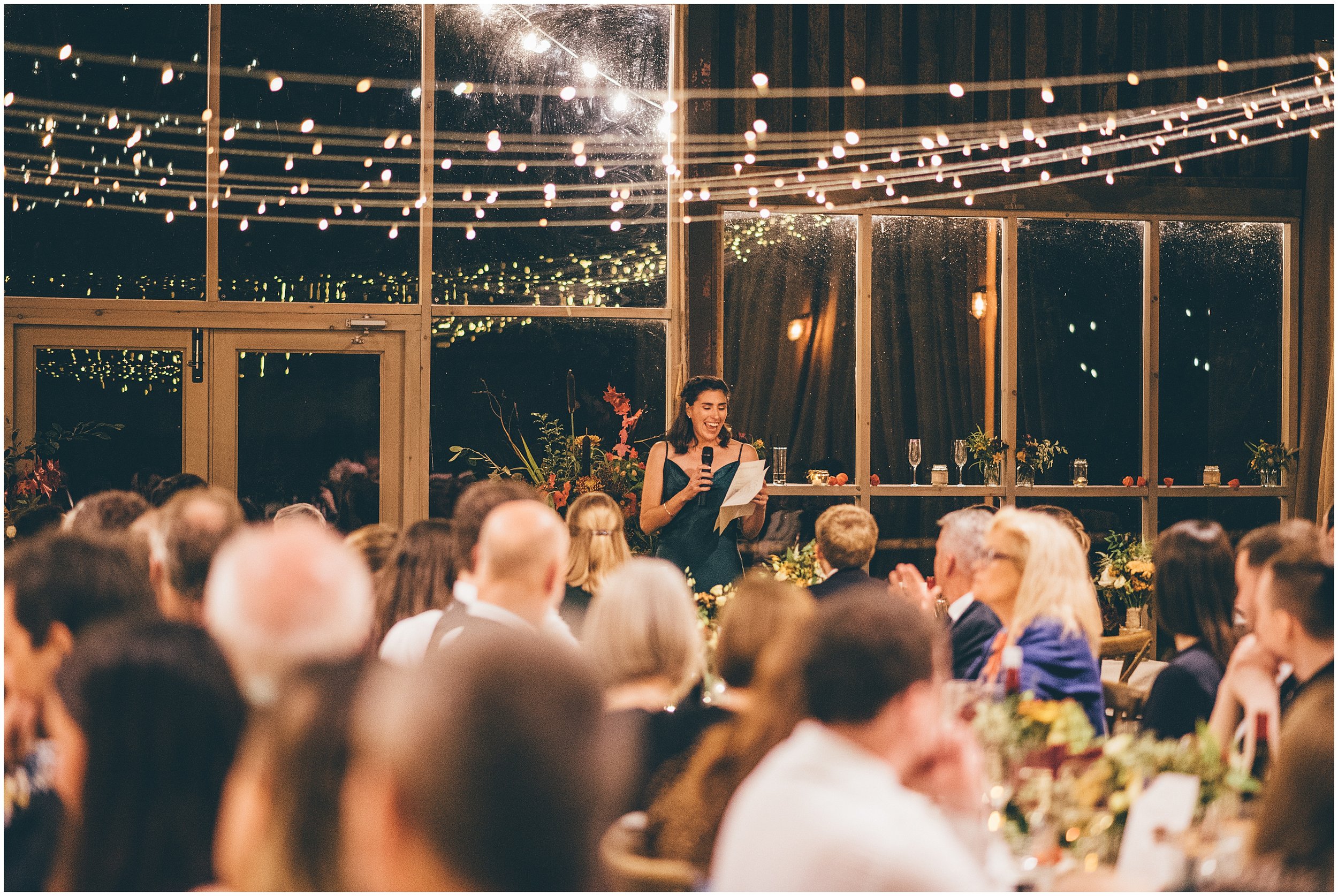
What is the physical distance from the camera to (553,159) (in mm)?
6438

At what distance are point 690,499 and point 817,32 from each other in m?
2.99

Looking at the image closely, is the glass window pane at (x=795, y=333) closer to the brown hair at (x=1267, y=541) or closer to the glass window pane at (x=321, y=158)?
the glass window pane at (x=321, y=158)

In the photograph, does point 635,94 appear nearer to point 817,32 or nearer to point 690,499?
point 817,32

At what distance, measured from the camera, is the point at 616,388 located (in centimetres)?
639

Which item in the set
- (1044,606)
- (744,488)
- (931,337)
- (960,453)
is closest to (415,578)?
(1044,606)

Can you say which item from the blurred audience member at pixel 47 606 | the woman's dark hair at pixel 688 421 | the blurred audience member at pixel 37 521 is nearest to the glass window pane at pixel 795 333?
the woman's dark hair at pixel 688 421

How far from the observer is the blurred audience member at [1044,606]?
9.60ft

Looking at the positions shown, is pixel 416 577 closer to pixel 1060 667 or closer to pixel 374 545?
pixel 374 545

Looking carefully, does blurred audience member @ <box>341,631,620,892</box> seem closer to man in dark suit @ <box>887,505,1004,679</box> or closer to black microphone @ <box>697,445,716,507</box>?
man in dark suit @ <box>887,505,1004,679</box>

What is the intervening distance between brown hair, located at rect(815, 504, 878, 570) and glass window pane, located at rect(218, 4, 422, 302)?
332 cm

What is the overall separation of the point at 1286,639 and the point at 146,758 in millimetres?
2175

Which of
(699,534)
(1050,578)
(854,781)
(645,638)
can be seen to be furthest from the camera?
(699,534)

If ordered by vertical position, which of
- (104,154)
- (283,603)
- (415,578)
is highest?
(104,154)

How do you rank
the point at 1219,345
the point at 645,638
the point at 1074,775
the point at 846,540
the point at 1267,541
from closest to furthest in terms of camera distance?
the point at 1074,775 → the point at 645,638 → the point at 1267,541 → the point at 846,540 → the point at 1219,345
